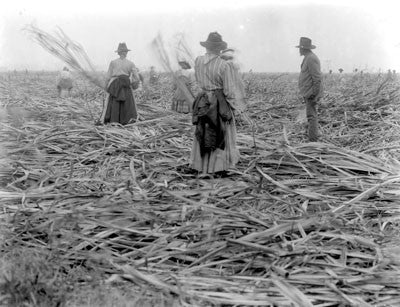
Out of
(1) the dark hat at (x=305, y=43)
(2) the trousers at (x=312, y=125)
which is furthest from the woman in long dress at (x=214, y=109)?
(1) the dark hat at (x=305, y=43)

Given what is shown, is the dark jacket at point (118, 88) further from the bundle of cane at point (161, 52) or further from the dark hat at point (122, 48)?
the bundle of cane at point (161, 52)

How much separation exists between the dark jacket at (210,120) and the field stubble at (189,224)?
338 millimetres

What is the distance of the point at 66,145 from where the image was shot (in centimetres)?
561

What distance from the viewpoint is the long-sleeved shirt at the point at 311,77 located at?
638 centimetres

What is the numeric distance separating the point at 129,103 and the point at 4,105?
125 inches

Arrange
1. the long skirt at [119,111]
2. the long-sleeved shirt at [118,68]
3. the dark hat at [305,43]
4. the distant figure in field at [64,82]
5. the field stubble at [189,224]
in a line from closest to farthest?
the field stubble at [189,224] < the dark hat at [305,43] < the long-sleeved shirt at [118,68] < the long skirt at [119,111] < the distant figure in field at [64,82]

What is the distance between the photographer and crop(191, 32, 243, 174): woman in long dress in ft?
15.0

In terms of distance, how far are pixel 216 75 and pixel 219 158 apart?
77 centimetres

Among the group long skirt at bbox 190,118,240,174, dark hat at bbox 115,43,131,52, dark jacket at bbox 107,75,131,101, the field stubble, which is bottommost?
the field stubble

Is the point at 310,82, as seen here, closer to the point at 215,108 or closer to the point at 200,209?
the point at 215,108

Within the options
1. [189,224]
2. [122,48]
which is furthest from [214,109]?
[122,48]

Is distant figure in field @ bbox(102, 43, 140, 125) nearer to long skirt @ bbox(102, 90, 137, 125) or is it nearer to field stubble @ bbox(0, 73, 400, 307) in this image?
long skirt @ bbox(102, 90, 137, 125)

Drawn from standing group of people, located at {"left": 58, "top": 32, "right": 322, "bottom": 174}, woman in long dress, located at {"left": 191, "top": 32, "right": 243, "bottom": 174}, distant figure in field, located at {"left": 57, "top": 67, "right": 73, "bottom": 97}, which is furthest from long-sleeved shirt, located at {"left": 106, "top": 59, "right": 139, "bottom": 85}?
distant figure in field, located at {"left": 57, "top": 67, "right": 73, "bottom": 97}

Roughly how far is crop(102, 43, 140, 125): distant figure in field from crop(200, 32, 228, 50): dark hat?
2.77 m
